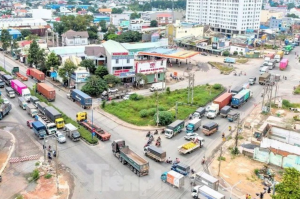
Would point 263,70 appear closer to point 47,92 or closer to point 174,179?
point 47,92

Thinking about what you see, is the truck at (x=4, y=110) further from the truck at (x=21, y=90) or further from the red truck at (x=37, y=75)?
the red truck at (x=37, y=75)

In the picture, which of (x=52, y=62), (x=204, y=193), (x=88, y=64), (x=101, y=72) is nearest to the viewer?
(x=204, y=193)

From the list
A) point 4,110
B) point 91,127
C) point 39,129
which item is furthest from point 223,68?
point 39,129

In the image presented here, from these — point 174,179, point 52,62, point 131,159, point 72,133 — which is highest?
point 52,62

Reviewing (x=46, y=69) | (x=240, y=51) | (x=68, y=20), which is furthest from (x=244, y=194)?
(x=68, y=20)

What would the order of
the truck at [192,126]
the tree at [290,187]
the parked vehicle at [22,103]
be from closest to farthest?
1. the tree at [290,187]
2. the truck at [192,126]
3. the parked vehicle at [22,103]

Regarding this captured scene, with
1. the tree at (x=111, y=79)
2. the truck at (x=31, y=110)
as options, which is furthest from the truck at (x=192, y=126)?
the truck at (x=31, y=110)
